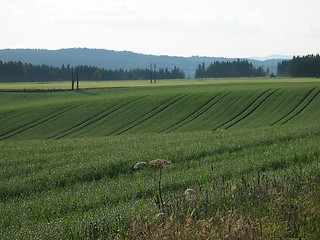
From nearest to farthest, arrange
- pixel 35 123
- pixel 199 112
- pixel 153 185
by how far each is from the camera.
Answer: pixel 153 185
pixel 199 112
pixel 35 123

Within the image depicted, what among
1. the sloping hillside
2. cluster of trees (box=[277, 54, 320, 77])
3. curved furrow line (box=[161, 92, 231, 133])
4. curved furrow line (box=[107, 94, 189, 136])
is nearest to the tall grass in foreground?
the sloping hillside

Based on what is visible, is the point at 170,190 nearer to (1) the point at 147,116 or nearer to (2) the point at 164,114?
(1) the point at 147,116

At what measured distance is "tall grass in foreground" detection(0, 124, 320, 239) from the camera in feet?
20.2

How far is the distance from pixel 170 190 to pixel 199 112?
156 feet

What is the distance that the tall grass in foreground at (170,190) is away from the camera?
614 centimetres

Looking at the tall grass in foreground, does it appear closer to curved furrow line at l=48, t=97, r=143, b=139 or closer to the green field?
the green field

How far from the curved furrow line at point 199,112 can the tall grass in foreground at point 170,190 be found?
1241 inches

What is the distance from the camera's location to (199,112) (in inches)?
2223

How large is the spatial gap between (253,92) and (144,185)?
59.4 metres

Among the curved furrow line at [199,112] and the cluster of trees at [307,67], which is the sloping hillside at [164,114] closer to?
the curved furrow line at [199,112]

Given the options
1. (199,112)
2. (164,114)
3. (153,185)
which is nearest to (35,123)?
(164,114)

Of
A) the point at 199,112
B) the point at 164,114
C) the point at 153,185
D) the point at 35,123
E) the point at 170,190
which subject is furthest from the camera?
the point at 35,123

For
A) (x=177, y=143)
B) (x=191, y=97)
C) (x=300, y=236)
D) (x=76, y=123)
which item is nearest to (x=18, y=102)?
(x=76, y=123)

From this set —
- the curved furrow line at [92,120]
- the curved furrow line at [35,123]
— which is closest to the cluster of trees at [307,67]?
the curved furrow line at [92,120]
